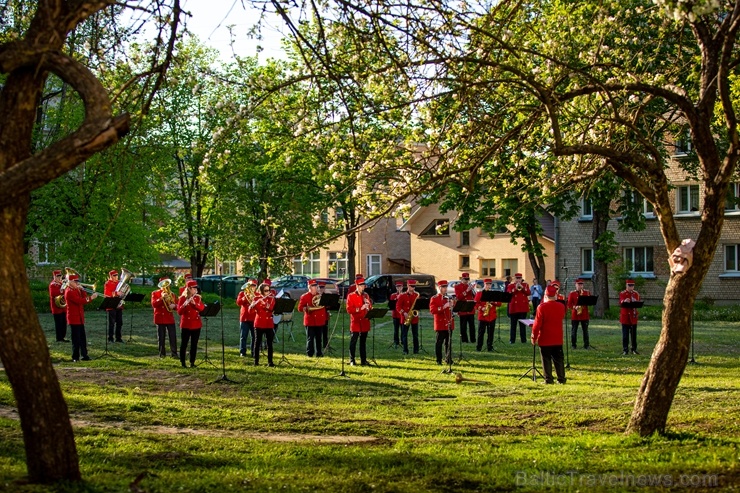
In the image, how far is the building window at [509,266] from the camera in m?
58.2

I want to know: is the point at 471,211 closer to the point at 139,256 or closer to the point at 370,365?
the point at 139,256

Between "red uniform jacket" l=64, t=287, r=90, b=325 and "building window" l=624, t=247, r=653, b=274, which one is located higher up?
"building window" l=624, t=247, r=653, b=274

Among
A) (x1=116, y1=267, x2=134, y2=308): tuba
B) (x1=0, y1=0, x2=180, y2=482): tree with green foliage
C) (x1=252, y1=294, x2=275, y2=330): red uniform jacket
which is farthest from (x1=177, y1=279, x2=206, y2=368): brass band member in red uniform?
(x1=0, y1=0, x2=180, y2=482): tree with green foliage

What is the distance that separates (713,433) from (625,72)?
473 centimetres

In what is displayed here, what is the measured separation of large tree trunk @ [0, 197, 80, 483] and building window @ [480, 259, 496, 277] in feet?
176

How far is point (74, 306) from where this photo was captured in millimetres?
21141

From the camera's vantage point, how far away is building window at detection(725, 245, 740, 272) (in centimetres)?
4753

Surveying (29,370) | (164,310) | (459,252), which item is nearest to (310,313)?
(164,310)

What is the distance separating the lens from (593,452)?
970 cm

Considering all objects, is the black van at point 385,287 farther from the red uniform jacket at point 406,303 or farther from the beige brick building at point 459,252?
the red uniform jacket at point 406,303

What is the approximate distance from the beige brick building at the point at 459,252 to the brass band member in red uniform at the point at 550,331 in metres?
39.2

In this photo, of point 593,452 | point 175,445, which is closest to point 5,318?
point 175,445

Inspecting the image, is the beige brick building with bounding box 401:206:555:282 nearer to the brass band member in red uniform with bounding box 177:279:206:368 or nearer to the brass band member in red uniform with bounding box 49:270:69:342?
the brass band member in red uniform with bounding box 49:270:69:342

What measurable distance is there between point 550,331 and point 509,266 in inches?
1651
